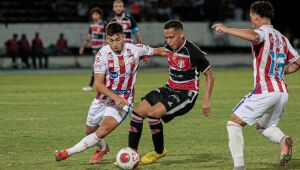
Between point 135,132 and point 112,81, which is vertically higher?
point 112,81

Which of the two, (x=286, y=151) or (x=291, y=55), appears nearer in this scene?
(x=286, y=151)

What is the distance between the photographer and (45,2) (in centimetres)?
3188

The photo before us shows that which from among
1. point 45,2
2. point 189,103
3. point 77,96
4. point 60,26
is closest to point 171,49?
point 189,103

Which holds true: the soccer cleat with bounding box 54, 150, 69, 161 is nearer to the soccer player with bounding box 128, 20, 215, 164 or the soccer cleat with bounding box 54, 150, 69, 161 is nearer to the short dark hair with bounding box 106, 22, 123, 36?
the soccer player with bounding box 128, 20, 215, 164

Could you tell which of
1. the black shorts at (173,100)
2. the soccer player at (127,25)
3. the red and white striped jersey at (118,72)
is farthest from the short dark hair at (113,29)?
the soccer player at (127,25)

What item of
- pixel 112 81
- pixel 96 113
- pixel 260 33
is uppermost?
pixel 260 33

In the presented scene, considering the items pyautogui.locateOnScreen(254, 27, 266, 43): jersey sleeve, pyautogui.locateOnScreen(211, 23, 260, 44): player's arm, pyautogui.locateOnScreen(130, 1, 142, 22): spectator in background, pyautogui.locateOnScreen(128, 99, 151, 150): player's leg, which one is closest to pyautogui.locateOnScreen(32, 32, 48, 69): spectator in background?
pyautogui.locateOnScreen(130, 1, 142, 22): spectator in background

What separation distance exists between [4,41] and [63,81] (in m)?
7.95

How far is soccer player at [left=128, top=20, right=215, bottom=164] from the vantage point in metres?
8.54

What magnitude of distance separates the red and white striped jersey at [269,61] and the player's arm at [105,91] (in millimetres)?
1524

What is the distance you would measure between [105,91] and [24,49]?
20.6 metres

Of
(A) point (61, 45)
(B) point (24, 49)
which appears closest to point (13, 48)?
(B) point (24, 49)

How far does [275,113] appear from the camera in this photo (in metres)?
7.82

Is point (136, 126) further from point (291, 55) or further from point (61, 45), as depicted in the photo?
point (61, 45)
